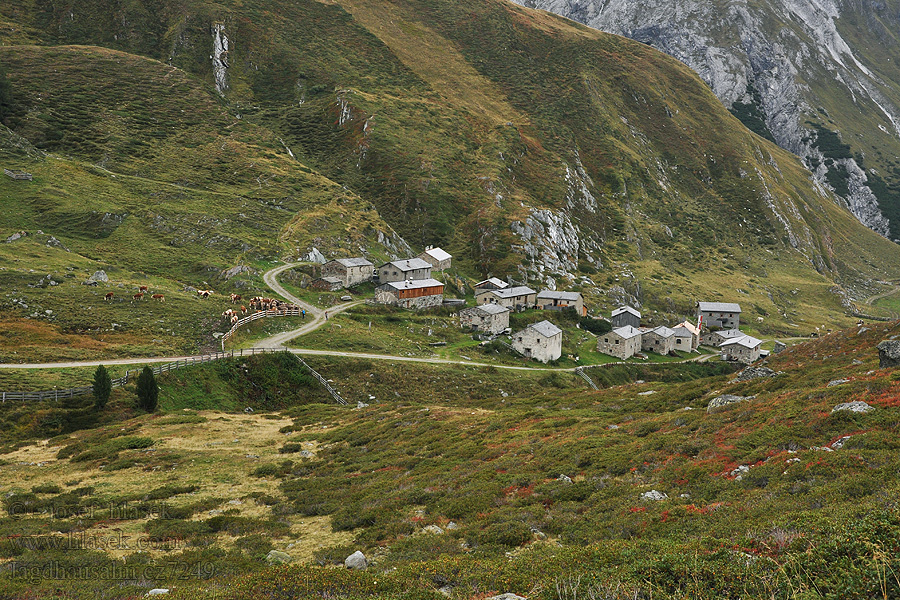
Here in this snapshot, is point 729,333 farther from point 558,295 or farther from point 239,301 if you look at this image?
point 239,301

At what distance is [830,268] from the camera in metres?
182

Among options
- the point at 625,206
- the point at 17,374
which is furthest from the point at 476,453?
the point at 625,206

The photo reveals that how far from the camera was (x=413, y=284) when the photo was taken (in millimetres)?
93125

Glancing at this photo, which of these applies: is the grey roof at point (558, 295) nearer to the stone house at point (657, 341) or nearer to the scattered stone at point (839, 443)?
the stone house at point (657, 341)

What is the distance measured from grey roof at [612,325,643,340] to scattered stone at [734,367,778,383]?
57.8 meters

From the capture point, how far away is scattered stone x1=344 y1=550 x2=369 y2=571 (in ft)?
52.2

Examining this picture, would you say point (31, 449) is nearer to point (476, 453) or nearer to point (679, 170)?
point (476, 453)

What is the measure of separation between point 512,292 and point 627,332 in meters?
24.1

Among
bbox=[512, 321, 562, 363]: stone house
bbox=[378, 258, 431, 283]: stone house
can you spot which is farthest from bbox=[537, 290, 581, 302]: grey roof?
bbox=[378, 258, 431, 283]: stone house

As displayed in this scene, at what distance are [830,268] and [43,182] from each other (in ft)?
762

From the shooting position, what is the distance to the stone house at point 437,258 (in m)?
114

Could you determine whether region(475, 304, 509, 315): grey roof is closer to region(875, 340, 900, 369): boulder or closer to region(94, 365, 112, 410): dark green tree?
region(94, 365, 112, 410): dark green tree

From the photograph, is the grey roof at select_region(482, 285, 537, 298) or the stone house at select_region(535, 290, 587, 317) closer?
the grey roof at select_region(482, 285, 537, 298)

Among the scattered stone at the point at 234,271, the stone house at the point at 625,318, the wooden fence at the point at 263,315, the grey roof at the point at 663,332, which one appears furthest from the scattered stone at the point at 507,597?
the stone house at the point at 625,318
